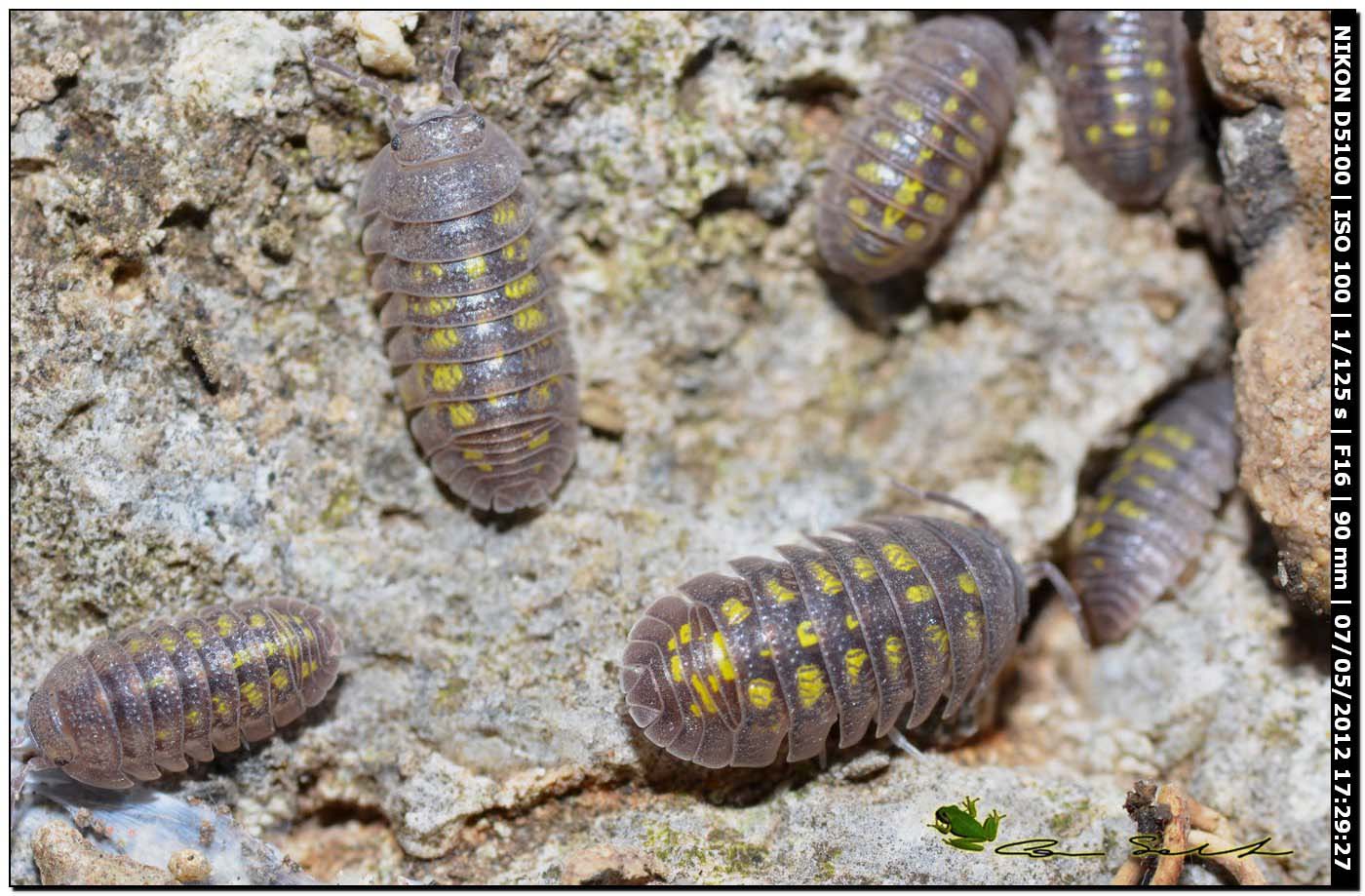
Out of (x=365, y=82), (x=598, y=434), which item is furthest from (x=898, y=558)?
(x=365, y=82)

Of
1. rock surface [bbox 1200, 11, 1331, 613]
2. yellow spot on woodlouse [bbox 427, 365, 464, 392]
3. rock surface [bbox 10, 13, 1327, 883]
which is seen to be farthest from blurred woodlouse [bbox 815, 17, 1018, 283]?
yellow spot on woodlouse [bbox 427, 365, 464, 392]

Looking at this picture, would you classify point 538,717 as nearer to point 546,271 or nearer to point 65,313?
point 546,271

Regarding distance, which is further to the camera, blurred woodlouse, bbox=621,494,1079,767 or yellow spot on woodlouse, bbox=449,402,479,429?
yellow spot on woodlouse, bbox=449,402,479,429

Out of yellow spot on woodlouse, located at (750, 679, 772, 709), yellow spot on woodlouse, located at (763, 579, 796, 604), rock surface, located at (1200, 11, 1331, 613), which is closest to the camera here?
yellow spot on woodlouse, located at (750, 679, 772, 709)

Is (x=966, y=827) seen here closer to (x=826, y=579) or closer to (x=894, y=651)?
(x=894, y=651)

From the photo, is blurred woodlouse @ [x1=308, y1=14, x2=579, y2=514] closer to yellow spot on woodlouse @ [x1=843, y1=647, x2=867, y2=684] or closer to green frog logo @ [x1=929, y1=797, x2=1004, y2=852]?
yellow spot on woodlouse @ [x1=843, y1=647, x2=867, y2=684]

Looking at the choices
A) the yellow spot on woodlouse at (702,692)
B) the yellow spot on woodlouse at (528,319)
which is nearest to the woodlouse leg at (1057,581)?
the yellow spot on woodlouse at (702,692)

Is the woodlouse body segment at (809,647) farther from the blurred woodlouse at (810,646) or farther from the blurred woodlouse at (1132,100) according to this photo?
the blurred woodlouse at (1132,100)

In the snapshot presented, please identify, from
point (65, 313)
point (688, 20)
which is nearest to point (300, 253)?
point (65, 313)
